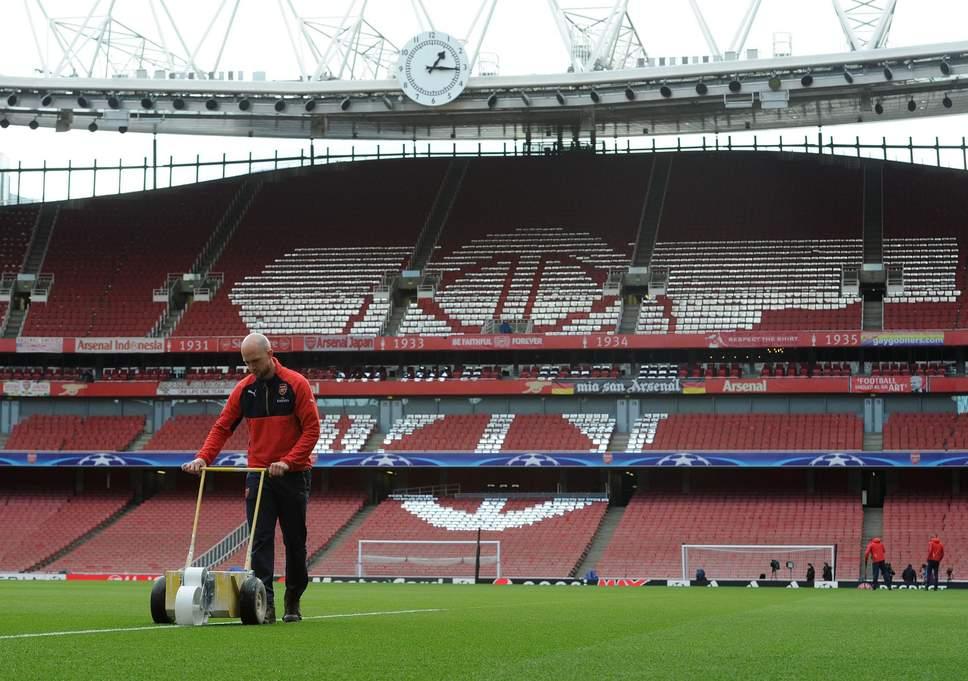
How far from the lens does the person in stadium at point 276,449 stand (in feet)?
34.7

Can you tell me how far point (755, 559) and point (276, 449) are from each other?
35550mm

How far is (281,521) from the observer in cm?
1076

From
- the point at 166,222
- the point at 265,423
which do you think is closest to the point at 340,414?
the point at 166,222

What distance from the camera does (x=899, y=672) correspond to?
23.8 feet

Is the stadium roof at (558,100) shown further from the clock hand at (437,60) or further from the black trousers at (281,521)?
the black trousers at (281,521)

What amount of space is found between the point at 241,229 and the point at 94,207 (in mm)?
8369

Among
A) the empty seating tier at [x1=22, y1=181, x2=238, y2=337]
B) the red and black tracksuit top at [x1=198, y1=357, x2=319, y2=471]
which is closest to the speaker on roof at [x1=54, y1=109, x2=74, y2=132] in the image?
the empty seating tier at [x1=22, y1=181, x2=238, y2=337]

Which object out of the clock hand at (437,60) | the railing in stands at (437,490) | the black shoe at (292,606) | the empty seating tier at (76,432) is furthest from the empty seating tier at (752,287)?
the black shoe at (292,606)

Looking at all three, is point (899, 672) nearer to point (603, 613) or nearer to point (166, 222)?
point (603, 613)

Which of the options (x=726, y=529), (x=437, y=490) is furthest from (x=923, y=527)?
(x=437, y=490)

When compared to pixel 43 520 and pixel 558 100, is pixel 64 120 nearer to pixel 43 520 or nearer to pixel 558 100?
pixel 43 520

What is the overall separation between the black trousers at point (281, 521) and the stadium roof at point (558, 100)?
36.1 meters

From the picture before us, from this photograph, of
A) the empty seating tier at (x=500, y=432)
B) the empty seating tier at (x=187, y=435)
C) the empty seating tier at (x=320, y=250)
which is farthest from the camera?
the empty seating tier at (x=320, y=250)

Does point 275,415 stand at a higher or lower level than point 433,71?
lower
